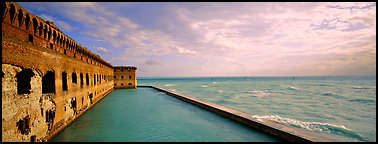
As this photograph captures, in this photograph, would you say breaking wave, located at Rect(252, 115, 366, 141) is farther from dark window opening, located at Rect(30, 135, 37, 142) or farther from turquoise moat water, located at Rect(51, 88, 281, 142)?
dark window opening, located at Rect(30, 135, 37, 142)

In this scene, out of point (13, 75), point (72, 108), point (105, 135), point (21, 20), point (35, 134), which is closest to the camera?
point (13, 75)

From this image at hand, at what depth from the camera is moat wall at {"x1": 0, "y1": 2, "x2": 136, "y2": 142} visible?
509 cm

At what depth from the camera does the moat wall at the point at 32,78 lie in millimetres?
5094

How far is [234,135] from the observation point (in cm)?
819

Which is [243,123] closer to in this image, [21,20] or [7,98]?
[7,98]

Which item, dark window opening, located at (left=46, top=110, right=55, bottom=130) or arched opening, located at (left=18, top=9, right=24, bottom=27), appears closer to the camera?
arched opening, located at (left=18, top=9, right=24, bottom=27)

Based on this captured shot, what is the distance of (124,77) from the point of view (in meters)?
34.0

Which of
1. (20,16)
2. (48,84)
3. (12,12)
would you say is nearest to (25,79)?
(48,84)

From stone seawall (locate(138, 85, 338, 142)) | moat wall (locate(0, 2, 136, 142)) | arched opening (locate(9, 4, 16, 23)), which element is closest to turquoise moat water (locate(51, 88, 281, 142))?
stone seawall (locate(138, 85, 338, 142))

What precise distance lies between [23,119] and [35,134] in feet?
3.02

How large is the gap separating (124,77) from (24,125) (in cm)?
2913

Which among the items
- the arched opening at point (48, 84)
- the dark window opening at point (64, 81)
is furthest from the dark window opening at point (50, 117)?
the dark window opening at point (64, 81)

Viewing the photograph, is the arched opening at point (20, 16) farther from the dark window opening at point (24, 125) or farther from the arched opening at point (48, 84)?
the dark window opening at point (24, 125)

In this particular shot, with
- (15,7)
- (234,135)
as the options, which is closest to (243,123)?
(234,135)
